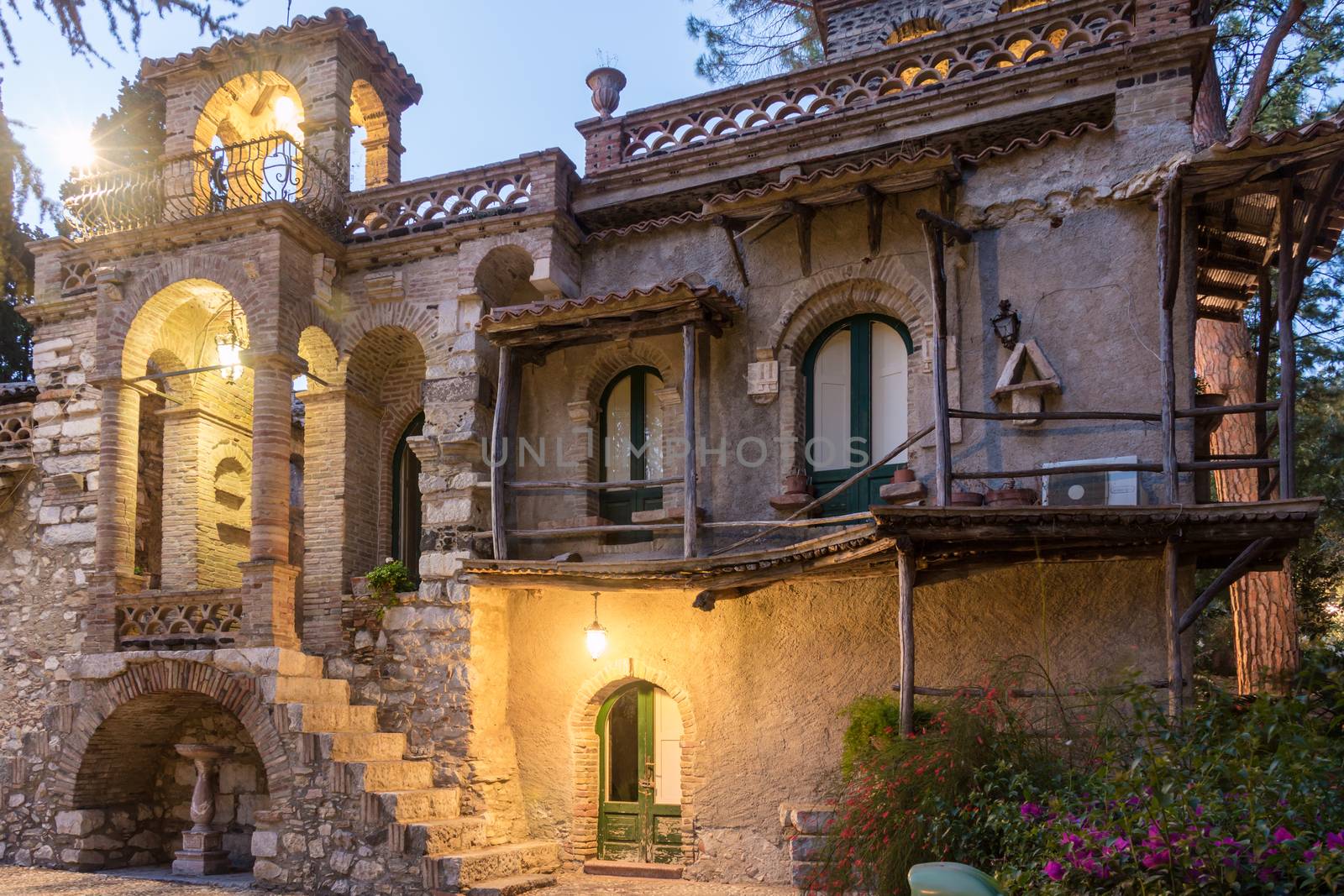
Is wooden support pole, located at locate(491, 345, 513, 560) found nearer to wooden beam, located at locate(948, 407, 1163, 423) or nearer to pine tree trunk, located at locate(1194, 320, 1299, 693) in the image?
wooden beam, located at locate(948, 407, 1163, 423)

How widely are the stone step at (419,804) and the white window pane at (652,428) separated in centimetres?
374

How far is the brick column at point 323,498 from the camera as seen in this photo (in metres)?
14.0

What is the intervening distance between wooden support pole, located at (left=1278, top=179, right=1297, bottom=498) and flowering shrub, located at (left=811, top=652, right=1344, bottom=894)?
1407mm

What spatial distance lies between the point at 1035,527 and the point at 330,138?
9053mm

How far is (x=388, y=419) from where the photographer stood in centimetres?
1512

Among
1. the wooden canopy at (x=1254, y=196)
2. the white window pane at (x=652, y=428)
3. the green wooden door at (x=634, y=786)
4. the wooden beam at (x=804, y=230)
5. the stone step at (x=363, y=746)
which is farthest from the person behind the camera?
the white window pane at (x=652, y=428)

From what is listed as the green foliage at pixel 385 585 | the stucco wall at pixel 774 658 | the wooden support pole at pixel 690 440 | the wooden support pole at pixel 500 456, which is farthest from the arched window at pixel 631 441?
the green foliage at pixel 385 585

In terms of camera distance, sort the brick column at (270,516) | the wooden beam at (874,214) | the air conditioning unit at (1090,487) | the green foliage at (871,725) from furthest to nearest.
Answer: the brick column at (270,516), the wooden beam at (874,214), the air conditioning unit at (1090,487), the green foliage at (871,725)

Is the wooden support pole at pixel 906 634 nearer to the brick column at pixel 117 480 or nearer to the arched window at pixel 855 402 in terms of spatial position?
the arched window at pixel 855 402

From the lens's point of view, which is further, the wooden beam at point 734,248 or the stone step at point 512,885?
the wooden beam at point 734,248

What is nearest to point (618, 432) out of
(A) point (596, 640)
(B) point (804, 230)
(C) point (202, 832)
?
(A) point (596, 640)

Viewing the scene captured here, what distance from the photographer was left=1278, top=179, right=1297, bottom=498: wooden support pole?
9102 mm

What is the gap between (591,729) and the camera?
12492 mm

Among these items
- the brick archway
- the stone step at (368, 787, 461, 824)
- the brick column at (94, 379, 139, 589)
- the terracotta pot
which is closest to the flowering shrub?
the terracotta pot
